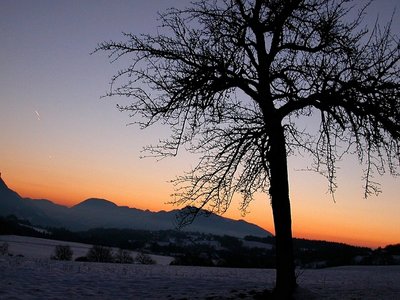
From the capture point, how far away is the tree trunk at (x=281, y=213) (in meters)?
12.3

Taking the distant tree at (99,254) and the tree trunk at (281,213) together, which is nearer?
the tree trunk at (281,213)

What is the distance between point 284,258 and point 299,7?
7827 millimetres

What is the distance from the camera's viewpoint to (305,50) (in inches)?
509

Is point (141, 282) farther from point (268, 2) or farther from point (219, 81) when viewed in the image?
point (268, 2)

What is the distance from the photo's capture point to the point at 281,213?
12.5 meters

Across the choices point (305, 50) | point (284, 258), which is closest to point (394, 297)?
point (284, 258)

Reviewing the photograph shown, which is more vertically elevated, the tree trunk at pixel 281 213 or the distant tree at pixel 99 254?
the tree trunk at pixel 281 213

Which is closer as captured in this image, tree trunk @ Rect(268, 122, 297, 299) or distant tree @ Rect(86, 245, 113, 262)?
tree trunk @ Rect(268, 122, 297, 299)

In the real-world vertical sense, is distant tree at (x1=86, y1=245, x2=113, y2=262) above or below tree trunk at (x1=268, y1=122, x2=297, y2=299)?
below

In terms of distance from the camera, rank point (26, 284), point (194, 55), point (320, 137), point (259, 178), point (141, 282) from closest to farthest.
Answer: point (194, 55), point (320, 137), point (259, 178), point (26, 284), point (141, 282)

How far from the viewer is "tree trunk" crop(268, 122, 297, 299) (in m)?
12.3

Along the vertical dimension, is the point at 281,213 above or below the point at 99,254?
above

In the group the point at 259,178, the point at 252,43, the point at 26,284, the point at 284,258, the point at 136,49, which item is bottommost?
the point at 26,284

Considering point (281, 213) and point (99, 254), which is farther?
point (99, 254)
